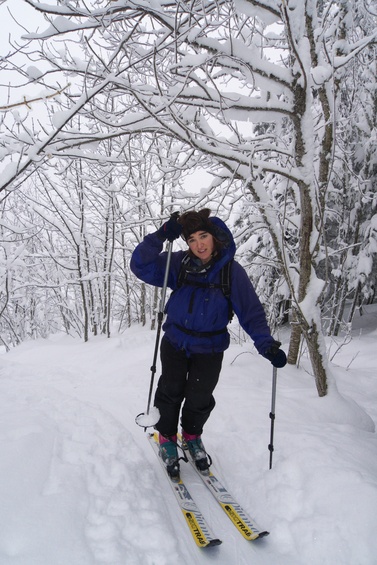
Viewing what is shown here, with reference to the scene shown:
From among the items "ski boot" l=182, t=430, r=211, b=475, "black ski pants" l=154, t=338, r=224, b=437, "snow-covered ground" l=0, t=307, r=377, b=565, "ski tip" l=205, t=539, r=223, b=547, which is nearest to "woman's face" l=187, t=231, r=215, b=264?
"black ski pants" l=154, t=338, r=224, b=437

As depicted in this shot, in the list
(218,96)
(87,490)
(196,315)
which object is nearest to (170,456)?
(87,490)

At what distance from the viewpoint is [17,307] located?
15680 mm

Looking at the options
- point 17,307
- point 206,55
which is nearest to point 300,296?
point 206,55

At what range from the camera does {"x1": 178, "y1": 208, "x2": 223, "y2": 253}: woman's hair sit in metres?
2.44

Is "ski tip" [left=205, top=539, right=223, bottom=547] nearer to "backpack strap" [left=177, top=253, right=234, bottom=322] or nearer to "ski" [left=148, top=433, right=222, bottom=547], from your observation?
"ski" [left=148, top=433, right=222, bottom=547]

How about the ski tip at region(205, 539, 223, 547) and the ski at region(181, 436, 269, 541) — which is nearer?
the ski tip at region(205, 539, 223, 547)

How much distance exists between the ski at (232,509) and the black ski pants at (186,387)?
0.35 m

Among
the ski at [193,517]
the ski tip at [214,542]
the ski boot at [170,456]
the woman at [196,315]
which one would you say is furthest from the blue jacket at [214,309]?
the ski tip at [214,542]

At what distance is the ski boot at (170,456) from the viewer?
2.39m

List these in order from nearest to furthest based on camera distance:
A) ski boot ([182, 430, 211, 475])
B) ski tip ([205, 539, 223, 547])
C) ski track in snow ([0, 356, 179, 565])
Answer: ski track in snow ([0, 356, 179, 565]) → ski tip ([205, 539, 223, 547]) → ski boot ([182, 430, 211, 475])

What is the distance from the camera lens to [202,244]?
2426mm

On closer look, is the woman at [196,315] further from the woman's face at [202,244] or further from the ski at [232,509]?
the ski at [232,509]

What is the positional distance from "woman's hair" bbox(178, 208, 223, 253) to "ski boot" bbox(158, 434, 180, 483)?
153cm

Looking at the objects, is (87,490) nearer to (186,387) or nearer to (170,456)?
(170,456)
